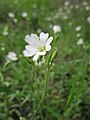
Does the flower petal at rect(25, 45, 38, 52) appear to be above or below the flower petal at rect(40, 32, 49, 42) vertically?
below

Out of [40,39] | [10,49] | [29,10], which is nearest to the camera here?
[40,39]

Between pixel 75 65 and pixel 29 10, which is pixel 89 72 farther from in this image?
pixel 29 10

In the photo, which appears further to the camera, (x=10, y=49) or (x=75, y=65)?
(x=10, y=49)

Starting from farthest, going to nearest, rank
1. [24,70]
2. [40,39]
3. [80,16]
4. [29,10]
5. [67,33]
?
1. [29,10]
2. [80,16]
3. [67,33]
4. [24,70]
5. [40,39]

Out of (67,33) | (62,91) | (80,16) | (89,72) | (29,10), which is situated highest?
(29,10)

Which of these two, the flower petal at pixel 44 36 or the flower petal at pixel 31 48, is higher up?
the flower petal at pixel 44 36

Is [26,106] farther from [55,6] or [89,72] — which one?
[55,6]

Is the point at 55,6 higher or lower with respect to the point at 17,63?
higher

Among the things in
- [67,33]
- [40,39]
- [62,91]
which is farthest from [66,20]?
[40,39]
